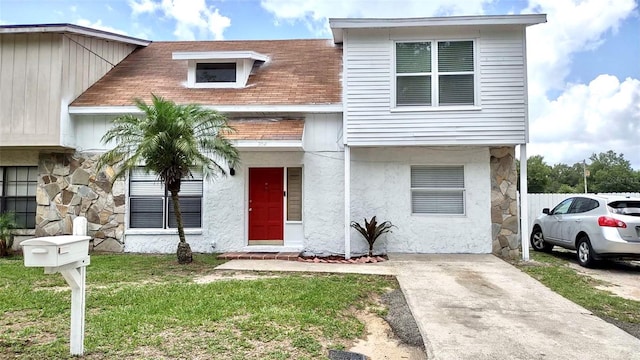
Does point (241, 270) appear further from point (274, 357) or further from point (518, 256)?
point (518, 256)

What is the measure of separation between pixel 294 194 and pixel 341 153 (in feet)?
4.98

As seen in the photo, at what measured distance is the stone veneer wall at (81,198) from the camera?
9.60m

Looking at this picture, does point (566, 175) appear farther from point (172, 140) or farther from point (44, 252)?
point (44, 252)

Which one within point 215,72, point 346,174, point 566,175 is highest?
point 215,72

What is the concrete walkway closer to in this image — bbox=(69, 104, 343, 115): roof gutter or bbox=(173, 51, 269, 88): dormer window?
bbox=(69, 104, 343, 115): roof gutter

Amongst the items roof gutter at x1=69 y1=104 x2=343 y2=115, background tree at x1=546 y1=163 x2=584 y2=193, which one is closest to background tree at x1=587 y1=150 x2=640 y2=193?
background tree at x1=546 y1=163 x2=584 y2=193

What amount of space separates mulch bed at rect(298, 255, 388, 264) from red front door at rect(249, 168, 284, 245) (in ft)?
3.53

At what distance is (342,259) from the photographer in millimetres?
8977

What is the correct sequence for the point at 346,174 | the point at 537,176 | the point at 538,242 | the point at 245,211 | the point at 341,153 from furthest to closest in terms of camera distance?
1. the point at 537,176
2. the point at 538,242
3. the point at 245,211
4. the point at 341,153
5. the point at 346,174

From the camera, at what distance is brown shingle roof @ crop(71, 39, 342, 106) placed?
9555mm

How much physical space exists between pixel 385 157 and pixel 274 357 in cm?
666

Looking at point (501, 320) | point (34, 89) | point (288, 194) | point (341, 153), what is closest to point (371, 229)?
point (341, 153)

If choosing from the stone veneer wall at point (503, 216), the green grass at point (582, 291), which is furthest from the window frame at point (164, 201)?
the green grass at point (582, 291)

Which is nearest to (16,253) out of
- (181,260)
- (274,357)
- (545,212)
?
(181,260)
